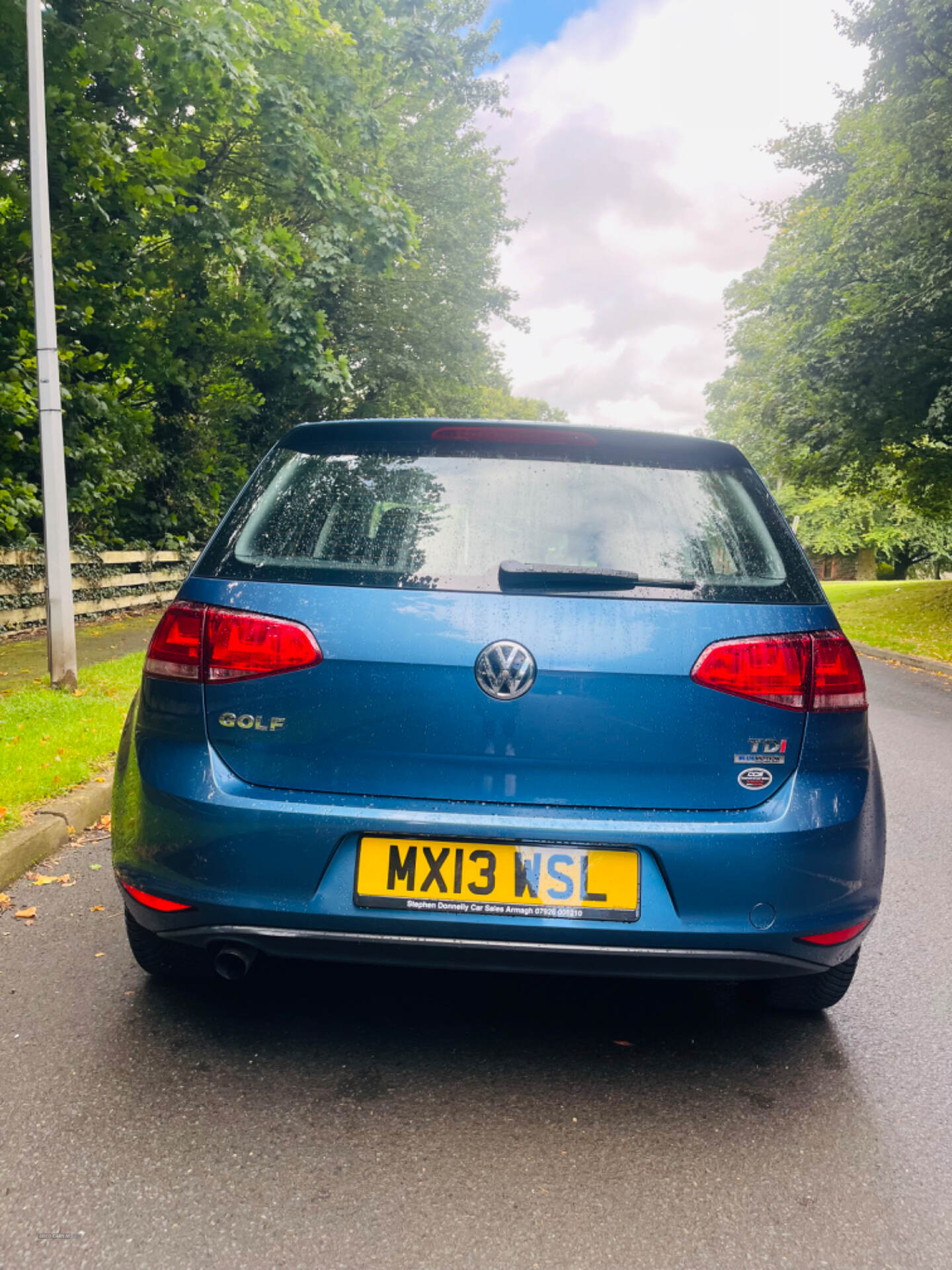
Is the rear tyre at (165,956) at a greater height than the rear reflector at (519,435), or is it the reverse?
the rear reflector at (519,435)

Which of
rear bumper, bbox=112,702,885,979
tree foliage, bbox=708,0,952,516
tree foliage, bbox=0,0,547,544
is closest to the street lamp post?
tree foliage, bbox=0,0,547,544

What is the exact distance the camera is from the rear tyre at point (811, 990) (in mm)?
3062

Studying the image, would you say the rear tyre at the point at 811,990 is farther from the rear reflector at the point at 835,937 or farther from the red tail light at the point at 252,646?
the red tail light at the point at 252,646

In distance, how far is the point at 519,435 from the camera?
2920 mm

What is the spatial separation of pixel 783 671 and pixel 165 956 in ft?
6.27

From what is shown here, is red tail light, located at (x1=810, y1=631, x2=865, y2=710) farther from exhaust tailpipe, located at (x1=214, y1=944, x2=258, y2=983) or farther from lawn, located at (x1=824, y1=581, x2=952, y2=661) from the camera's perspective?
lawn, located at (x1=824, y1=581, x2=952, y2=661)

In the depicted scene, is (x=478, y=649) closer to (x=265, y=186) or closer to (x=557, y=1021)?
(x=557, y=1021)

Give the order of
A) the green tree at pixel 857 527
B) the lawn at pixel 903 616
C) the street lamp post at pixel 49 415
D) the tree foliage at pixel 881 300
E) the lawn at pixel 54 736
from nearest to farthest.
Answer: the lawn at pixel 54 736 → the street lamp post at pixel 49 415 → the tree foliage at pixel 881 300 → the lawn at pixel 903 616 → the green tree at pixel 857 527

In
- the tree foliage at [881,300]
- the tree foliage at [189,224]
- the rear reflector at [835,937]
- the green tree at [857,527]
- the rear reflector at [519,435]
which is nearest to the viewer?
the rear reflector at [835,937]

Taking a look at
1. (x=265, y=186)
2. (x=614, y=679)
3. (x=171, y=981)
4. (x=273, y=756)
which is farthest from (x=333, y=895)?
(x=265, y=186)

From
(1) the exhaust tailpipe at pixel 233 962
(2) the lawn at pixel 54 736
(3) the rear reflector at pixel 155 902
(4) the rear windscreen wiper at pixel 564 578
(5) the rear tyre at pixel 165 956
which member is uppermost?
(4) the rear windscreen wiper at pixel 564 578

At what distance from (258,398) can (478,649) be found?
1976cm

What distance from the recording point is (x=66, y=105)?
422 inches

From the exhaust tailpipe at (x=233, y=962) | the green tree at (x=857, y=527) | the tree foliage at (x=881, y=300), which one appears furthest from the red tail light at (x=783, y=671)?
the green tree at (x=857, y=527)
